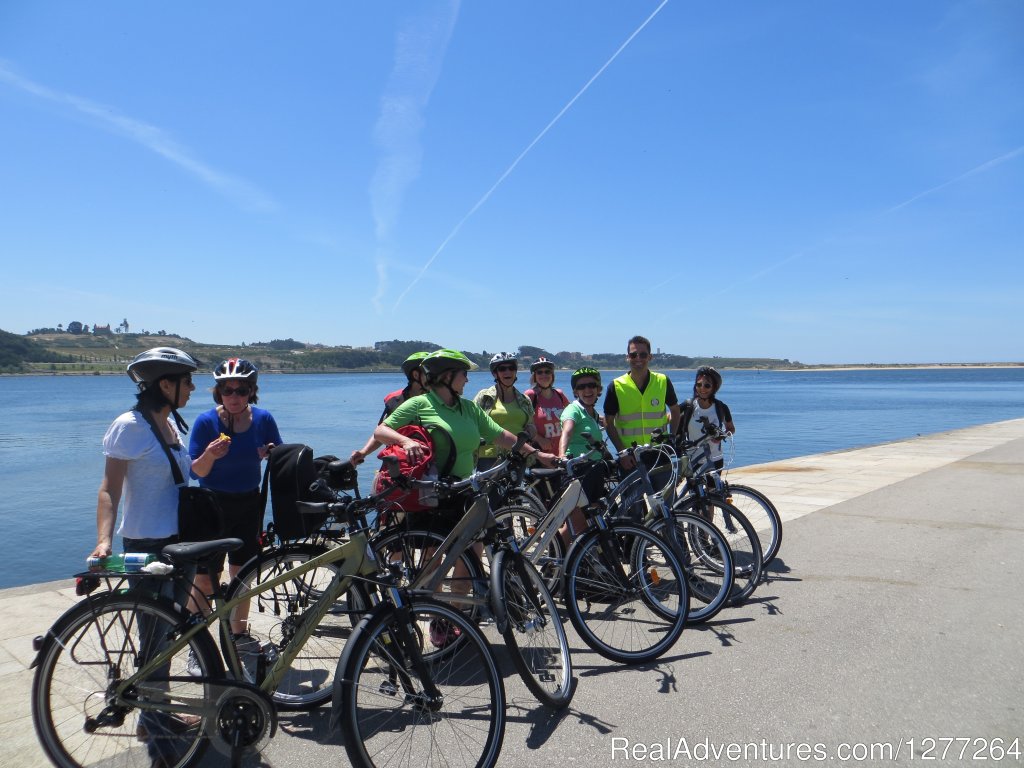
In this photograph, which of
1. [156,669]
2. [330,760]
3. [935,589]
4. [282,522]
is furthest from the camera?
[935,589]

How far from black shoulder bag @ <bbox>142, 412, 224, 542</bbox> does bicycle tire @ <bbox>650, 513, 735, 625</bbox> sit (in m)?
2.80

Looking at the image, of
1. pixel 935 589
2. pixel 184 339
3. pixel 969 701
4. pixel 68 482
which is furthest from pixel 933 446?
pixel 184 339

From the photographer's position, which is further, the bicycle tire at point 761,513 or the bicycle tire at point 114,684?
the bicycle tire at point 761,513

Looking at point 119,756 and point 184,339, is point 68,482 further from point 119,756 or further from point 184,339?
point 184,339

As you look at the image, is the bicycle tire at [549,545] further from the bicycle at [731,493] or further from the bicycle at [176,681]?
the bicycle at [176,681]

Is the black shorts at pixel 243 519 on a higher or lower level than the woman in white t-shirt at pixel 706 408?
lower

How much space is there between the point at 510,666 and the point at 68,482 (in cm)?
2162

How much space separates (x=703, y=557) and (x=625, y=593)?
75 centimetres

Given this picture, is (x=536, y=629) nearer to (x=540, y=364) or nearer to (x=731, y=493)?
(x=731, y=493)

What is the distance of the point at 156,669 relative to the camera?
9.52 feet

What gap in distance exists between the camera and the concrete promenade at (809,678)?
326 cm

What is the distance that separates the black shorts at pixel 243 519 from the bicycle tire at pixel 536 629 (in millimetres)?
1429

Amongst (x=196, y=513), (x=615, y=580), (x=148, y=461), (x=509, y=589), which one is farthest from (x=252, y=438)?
(x=615, y=580)

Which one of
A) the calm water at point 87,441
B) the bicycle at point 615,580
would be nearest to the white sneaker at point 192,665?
the bicycle at point 615,580
